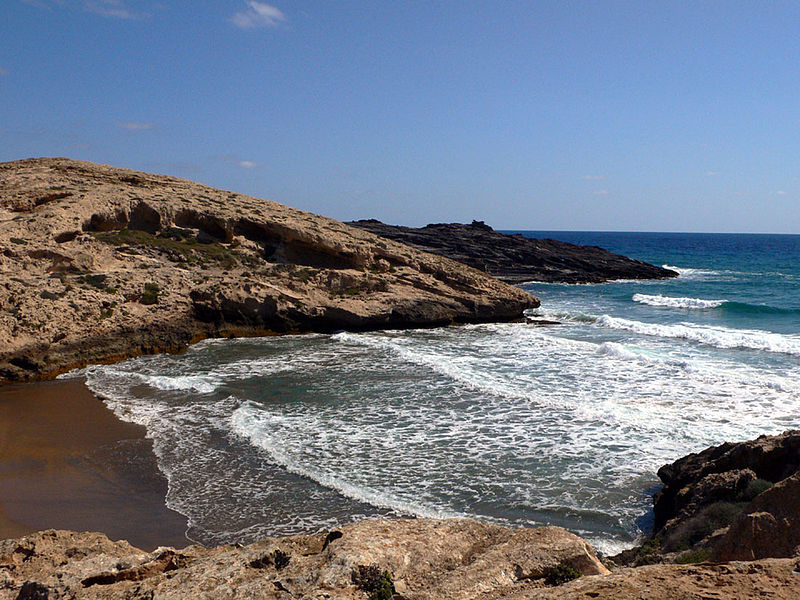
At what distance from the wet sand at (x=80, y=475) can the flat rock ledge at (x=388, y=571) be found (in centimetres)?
333

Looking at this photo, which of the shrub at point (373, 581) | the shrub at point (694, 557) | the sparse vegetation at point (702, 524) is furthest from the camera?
the sparse vegetation at point (702, 524)

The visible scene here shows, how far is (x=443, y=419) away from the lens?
41.2ft

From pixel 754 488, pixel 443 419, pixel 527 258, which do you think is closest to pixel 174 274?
pixel 443 419

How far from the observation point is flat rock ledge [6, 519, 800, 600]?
11.9 ft

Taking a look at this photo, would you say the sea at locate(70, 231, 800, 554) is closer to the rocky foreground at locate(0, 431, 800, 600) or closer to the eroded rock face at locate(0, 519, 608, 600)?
the rocky foreground at locate(0, 431, 800, 600)

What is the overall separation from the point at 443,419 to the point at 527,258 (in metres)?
40.3

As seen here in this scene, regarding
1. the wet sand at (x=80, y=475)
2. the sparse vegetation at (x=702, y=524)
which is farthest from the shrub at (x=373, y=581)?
the wet sand at (x=80, y=475)

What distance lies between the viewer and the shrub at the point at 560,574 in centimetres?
417

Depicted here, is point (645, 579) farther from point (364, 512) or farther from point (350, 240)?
point (350, 240)

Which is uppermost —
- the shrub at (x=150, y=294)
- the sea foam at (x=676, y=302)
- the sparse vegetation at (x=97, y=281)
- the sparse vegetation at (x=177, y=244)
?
the sparse vegetation at (x=177, y=244)

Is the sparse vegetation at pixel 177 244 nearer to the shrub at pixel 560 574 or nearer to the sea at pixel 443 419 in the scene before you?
the sea at pixel 443 419

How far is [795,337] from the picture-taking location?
2306 cm

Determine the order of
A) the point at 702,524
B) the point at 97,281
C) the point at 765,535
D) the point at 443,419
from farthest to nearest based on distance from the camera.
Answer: the point at 97,281 < the point at 443,419 < the point at 702,524 < the point at 765,535

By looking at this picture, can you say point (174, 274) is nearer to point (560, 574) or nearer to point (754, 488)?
point (754, 488)
